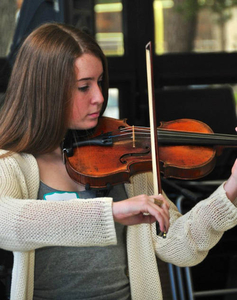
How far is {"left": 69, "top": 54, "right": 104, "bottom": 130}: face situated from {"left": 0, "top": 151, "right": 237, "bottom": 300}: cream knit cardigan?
6.4 inches

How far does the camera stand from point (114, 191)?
4.71 feet

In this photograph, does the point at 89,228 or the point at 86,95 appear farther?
the point at 86,95

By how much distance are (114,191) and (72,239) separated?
370 millimetres

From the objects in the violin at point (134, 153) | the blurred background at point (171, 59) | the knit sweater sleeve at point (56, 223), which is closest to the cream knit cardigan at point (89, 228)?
the knit sweater sleeve at point (56, 223)

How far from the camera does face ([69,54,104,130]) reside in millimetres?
1335

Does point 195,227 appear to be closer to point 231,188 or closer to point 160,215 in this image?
point 231,188

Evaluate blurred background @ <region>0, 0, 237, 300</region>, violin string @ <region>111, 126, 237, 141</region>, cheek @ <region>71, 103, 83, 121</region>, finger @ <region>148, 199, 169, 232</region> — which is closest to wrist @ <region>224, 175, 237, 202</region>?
violin string @ <region>111, 126, 237, 141</region>

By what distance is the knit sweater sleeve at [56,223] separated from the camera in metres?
1.07

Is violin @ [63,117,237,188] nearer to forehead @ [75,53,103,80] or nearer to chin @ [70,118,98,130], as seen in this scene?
chin @ [70,118,98,130]

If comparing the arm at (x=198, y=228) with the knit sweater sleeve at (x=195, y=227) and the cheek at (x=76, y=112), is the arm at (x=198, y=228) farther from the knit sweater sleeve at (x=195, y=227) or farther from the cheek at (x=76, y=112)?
the cheek at (x=76, y=112)

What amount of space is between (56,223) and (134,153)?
1.16 ft

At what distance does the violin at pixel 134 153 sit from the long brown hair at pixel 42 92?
7 centimetres

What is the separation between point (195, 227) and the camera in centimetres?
133

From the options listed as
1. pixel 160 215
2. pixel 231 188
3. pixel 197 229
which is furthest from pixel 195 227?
pixel 160 215
